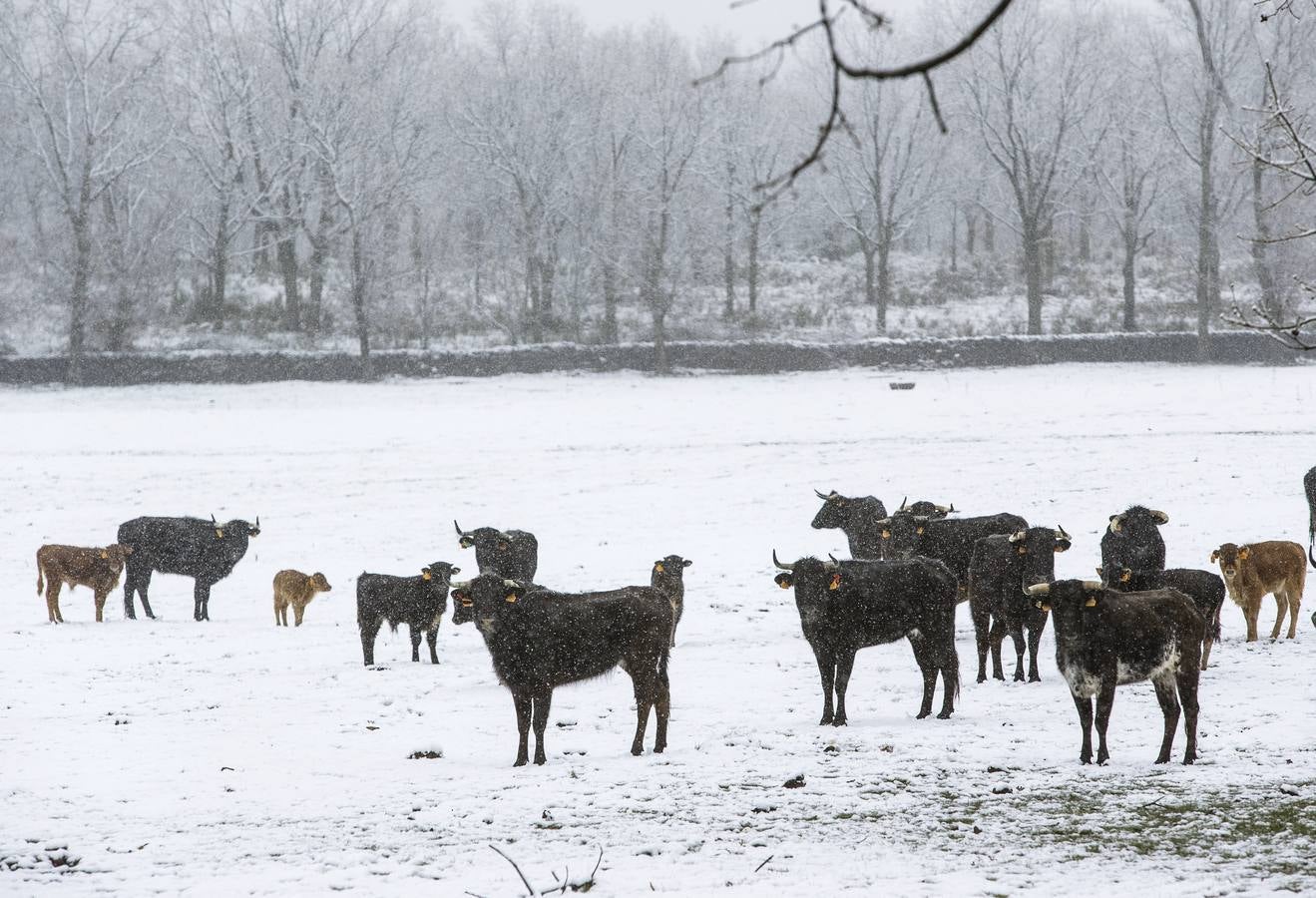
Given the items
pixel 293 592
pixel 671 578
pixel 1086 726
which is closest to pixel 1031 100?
pixel 293 592

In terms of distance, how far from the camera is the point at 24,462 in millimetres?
27984

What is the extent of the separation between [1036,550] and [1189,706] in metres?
3.47

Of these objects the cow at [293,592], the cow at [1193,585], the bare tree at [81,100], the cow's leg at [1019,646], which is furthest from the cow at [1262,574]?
the bare tree at [81,100]

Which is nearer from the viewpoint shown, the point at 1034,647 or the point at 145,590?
the point at 1034,647

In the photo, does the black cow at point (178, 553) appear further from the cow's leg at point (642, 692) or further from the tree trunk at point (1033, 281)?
the tree trunk at point (1033, 281)

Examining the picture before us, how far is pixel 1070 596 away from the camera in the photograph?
340 inches

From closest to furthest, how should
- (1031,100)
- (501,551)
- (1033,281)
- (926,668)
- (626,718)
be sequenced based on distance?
(926,668), (626,718), (501,551), (1033,281), (1031,100)

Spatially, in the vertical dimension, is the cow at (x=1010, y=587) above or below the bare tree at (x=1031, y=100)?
below

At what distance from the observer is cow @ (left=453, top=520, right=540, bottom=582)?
15.1 metres

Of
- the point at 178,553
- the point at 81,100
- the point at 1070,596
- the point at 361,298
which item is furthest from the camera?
the point at 81,100

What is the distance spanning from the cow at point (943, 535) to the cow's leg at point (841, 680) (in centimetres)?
347

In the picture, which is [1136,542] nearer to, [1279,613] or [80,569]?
[1279,613]

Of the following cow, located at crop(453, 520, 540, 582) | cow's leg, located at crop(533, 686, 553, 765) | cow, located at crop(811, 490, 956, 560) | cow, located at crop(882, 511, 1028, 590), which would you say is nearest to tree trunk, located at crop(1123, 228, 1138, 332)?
cow, located at crop(811, 490, 956, 560)

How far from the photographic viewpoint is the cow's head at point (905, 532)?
44.9 ft
